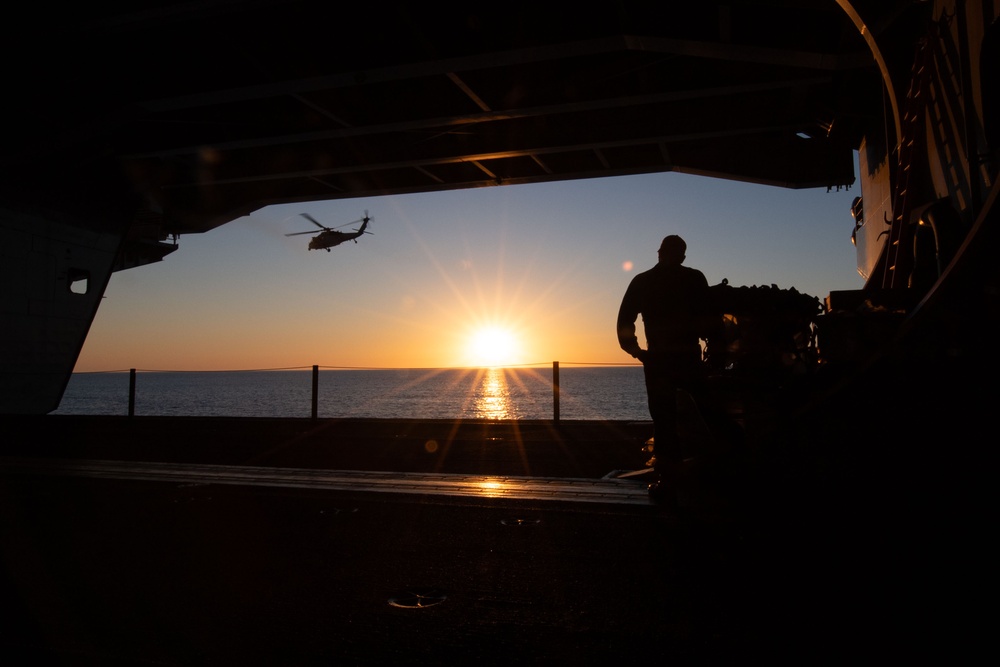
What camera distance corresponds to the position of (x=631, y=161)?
17.3 metres

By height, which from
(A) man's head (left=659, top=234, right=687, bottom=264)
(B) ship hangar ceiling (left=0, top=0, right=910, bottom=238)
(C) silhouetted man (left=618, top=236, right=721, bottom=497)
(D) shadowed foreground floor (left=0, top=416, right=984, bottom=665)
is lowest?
(D) shadowed foreground floor (left=0, top=416, right=984, bottom=665)

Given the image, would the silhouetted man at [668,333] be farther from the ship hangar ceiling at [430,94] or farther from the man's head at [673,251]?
the ship hangar ceiling at [430,94]

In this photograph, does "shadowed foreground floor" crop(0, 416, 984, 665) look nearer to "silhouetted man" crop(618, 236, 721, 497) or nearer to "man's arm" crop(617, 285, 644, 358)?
"silhouetted man" crop(618, 236, 721, 497)

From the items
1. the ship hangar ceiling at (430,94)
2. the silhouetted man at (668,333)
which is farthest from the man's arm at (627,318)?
the ship hangar ceiling at (430,94)

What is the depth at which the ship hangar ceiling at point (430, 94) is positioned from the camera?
425 inches

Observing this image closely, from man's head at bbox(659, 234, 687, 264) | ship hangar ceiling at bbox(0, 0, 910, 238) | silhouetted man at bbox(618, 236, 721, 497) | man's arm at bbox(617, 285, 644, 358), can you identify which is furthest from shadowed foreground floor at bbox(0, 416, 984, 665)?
ship hangar ceiling at bbox(0, 0, 910, 238)

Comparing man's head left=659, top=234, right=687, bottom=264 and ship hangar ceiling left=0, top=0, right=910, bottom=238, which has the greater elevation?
ship hangar ceiling left=0, top=0, right=910, bottom=238

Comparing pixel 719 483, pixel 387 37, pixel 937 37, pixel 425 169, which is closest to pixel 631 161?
pixel 425 169

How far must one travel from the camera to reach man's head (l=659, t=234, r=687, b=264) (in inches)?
201

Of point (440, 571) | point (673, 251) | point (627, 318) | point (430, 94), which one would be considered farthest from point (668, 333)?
point (430, 94)

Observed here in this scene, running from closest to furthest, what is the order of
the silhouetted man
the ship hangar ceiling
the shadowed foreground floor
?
the shadowed foreground floor, the silhouetted man, the ship hangar ceiling

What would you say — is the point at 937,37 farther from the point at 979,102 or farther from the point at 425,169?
the point at 425,169

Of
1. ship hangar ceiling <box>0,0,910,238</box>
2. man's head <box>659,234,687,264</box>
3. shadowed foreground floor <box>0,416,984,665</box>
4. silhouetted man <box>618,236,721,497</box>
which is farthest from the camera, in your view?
ship hangar ceiling <box>0,0,910,238</box>

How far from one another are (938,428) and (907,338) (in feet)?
1.80
